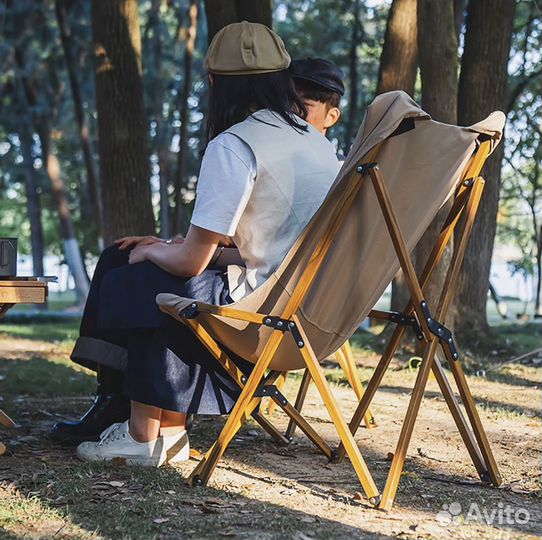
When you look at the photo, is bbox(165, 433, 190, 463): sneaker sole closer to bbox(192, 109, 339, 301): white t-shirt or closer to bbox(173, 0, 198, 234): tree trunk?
bbox(192, 109, 339, 301): white t-shirt

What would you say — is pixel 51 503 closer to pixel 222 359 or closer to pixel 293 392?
pixel 222 359

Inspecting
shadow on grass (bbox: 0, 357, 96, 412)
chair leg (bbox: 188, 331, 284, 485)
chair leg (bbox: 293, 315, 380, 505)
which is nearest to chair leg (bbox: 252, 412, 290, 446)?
chair leg (bbox: 188, 331, 284, 485)

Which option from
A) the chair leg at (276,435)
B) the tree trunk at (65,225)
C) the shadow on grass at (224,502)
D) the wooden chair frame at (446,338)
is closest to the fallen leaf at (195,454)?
the shadow on grass at (224,502)

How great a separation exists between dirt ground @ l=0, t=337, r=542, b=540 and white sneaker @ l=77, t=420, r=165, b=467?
3.0 inches

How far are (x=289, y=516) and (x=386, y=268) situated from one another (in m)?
0.92

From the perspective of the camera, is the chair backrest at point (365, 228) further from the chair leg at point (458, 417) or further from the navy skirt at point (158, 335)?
the chair leg at point (458, 417)

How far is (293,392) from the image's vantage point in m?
5.64

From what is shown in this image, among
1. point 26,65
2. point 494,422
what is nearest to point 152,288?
point 494,422

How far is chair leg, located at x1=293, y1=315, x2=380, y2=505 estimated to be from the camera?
3049mm

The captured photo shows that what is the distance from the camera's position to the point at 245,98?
3447mm

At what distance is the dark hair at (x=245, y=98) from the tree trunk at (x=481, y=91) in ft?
15.6

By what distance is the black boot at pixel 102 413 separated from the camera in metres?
3.89

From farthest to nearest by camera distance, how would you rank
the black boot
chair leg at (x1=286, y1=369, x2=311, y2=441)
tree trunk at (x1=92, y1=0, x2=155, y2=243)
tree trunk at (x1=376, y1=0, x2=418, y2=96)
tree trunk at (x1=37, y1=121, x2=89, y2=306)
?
tree trunk at (x1=37, y1=121, x2=89, y2=306)
tree trunk at (x1=92, y1=0, x2=155, y2=243)
tree trunk at (x1=376, y1=0, x2=418, y2=96)
chair leg at (x1=286, y1=369, x2=311, y2=441)
the black boot

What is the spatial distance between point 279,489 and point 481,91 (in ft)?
18.2
